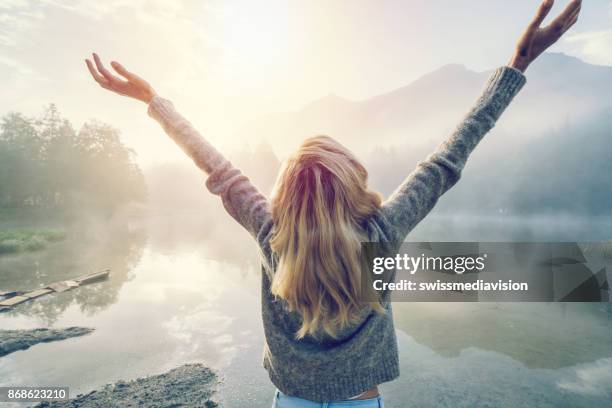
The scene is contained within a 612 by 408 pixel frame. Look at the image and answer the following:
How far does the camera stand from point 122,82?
2100mm

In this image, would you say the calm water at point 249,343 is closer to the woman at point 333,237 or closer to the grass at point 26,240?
the woman at point 333,237

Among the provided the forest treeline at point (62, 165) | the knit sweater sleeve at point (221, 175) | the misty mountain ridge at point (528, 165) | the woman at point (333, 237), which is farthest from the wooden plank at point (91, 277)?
the misty mountain ridge at point (528, 165)

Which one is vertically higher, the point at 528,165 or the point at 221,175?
the point at 528,165

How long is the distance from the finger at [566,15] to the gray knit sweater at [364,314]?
241mm

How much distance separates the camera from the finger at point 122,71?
2041mm

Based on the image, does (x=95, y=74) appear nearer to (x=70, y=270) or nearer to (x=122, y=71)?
(x=122, y=71)

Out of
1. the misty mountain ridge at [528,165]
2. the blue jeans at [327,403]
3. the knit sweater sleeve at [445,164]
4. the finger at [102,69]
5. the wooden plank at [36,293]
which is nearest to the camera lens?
the knit sweater sleeve at [445,164]

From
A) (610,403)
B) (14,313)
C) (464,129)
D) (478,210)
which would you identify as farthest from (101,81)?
(478,210)

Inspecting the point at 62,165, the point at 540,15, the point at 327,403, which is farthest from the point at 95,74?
the point at 62,165

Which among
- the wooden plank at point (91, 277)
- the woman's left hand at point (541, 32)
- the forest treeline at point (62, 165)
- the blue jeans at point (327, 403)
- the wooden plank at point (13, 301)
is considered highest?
the forest treeline at point (62, 165)

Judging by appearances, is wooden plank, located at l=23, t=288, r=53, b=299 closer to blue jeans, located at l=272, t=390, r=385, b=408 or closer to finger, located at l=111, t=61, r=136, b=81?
finger, located at l=111, t=61, r=136, b=81

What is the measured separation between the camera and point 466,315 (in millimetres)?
11328

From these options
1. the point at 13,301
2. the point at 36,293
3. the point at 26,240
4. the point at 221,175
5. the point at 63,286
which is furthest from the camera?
the point at 26,240

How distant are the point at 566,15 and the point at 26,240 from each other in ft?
101
